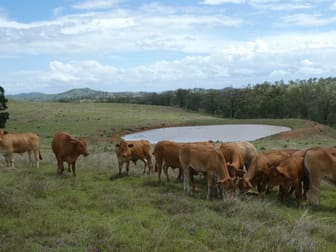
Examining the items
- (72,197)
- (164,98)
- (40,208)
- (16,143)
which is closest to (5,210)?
(40,208)

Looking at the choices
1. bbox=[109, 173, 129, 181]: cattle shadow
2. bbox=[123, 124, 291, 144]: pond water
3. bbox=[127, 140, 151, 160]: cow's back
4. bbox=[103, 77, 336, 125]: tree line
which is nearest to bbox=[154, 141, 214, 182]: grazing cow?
bbox=[109, 173, 129, 181]: cattle shadow

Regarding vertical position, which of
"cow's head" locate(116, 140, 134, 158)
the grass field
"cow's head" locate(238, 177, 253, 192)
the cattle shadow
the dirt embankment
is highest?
"cow's head" locate(116, 140, 134, 158)

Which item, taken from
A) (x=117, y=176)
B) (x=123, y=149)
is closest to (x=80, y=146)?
(x=123, y=149)

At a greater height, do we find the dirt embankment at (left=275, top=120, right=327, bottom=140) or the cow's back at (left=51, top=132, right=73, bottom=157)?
the cow's back at (left=51, top=132, right=73, bottom=157)

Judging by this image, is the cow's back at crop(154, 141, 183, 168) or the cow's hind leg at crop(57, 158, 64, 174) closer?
the cow's back at crop(154, 141, 183, 168)

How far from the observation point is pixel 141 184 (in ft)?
44.5

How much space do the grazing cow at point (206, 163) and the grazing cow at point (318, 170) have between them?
2.27 meters

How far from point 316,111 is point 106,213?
67526 mm

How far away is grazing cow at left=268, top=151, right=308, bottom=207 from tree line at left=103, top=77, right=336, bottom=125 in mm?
61138

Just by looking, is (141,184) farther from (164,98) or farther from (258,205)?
(164,98)

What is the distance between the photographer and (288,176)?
464 inches

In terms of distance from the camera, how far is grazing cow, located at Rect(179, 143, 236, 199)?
11.8 m

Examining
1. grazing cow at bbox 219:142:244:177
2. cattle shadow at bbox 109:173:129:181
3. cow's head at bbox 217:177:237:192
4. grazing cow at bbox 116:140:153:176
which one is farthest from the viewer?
grazing cow at bbox 116:140:153:176

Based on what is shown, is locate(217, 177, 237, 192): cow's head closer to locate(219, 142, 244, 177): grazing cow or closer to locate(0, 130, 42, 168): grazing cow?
locate(219, 142, 244, 177): grazing cow
